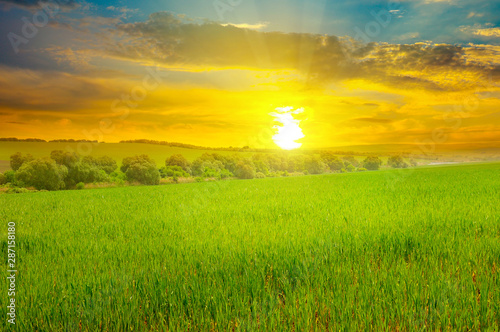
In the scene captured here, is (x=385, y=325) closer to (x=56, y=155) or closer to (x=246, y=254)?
(x=246, y=254)

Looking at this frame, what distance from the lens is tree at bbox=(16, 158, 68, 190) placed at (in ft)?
103

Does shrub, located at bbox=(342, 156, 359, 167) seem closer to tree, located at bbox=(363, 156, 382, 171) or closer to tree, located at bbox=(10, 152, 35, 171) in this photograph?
tree, located at bbox=(363, 156, 382, 171)

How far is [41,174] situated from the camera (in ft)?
105

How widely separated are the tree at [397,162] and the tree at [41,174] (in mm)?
89797

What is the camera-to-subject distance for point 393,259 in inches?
186

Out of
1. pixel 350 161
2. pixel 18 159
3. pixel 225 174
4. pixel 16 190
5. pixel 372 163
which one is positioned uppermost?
pixel 350 161

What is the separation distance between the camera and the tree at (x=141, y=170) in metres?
39.9

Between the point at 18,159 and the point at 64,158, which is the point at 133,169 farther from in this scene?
the point at 18,159

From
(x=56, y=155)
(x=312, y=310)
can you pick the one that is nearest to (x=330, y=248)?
(x=312, y=310)

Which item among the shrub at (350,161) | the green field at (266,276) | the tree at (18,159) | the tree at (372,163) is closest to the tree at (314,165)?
the shrub at (350,161)

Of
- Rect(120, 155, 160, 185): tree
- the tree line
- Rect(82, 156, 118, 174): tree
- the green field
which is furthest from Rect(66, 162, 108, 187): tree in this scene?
the green field

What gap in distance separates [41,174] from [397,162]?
93793 mm

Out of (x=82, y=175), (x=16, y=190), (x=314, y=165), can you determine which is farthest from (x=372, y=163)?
(x=16, y=190)

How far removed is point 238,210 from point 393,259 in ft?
19.8
